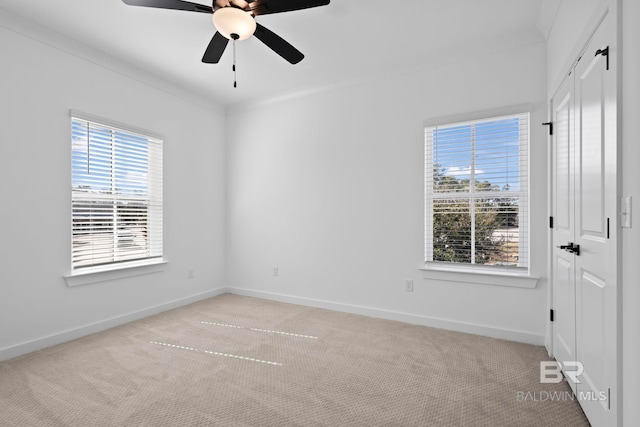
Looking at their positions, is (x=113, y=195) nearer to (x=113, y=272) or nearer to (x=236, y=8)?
(x=113, y=272)

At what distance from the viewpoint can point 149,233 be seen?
3988 mm

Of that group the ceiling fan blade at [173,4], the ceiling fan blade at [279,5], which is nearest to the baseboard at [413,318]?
the ceiling fan blade at [279,5]

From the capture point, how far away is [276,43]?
2451 millimetres

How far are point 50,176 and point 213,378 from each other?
2.30m

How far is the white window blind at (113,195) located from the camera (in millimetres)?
3240

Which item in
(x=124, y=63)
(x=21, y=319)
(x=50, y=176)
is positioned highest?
(x=124, y=63)

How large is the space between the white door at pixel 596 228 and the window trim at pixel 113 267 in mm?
3972

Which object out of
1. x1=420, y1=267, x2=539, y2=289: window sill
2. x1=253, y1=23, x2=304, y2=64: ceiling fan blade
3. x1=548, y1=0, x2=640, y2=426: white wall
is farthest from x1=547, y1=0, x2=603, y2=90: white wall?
x1=253, y1=23, x2=304, y2=64: ceiling fan blade

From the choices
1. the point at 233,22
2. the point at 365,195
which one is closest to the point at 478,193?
the point at 365,195

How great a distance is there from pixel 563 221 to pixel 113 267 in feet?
13.5

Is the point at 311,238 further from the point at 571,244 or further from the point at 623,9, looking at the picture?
the point at 623,9

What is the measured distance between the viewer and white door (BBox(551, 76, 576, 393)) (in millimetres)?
2186

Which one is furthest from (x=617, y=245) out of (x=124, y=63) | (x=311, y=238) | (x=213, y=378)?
(x=124, y=63)

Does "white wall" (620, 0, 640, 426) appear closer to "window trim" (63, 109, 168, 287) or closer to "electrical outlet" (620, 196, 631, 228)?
"electrical outlet" (620, 196, 631, 228)
